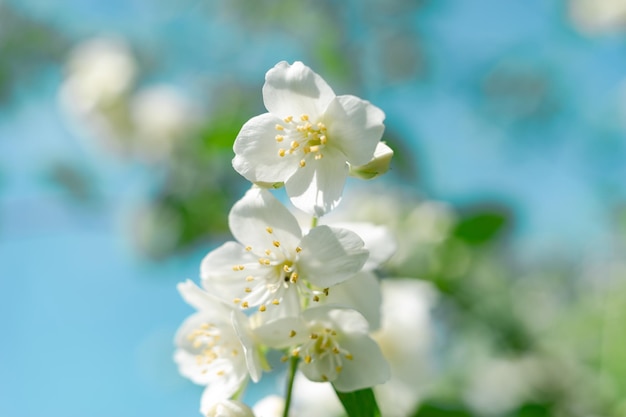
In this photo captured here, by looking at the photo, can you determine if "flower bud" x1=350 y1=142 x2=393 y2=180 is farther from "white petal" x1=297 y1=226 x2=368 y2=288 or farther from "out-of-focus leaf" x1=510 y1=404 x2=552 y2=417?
"out-of-focus leaf" x1=510 y1=404 x2=552 y2=417

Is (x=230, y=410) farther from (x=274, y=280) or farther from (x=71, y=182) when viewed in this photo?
(x=71, y=182)

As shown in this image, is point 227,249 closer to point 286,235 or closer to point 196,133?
point 286,235

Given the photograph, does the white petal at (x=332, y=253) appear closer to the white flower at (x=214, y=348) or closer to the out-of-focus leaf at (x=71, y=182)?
the white flower at (x=214, y=348)

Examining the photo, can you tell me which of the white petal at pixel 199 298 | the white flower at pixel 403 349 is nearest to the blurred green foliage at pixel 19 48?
the white flower at pixel 403 349

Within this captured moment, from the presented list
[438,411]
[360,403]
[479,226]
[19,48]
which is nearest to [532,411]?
[438,411]

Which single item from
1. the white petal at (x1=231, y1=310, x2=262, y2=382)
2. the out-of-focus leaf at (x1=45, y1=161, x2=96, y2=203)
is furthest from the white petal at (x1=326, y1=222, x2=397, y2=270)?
the out-of-focus leaf at (x1=45, y1=161, x2=96, y2=203)

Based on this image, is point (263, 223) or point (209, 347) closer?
point (263, 223)
